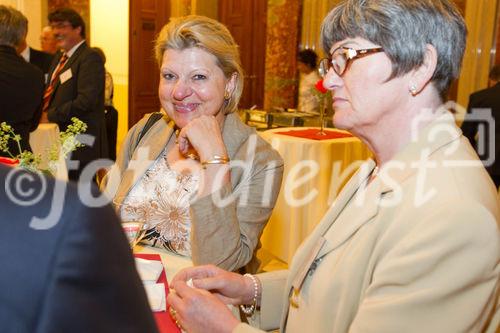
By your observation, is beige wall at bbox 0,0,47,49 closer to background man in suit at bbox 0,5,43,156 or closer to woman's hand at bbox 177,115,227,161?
background man in suit at bbox 0,5,43,156

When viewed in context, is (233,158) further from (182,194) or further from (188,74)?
(188,74)

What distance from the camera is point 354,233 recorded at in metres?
1.28

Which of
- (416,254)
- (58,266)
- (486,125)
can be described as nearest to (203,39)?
(416,254)

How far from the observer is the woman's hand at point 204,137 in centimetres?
198

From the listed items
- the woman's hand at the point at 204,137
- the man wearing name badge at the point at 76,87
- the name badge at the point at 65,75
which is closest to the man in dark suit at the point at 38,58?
the man wearing name badge at the point at 76,87

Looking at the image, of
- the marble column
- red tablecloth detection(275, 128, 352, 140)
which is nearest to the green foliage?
red tablecloth detection(275, 128, 352, 140)

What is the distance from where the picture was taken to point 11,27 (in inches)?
163

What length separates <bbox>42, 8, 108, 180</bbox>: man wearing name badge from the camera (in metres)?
5.03

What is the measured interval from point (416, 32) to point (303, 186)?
3354 mm

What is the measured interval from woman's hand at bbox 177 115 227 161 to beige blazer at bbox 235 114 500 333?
0.71 meters

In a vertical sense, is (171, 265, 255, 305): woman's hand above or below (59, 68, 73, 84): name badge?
below

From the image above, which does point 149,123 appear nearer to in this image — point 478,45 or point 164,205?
point 164,205

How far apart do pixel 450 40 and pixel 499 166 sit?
3.93 m

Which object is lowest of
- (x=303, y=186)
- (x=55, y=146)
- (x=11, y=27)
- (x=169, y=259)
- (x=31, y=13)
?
(x=303, y=186)
